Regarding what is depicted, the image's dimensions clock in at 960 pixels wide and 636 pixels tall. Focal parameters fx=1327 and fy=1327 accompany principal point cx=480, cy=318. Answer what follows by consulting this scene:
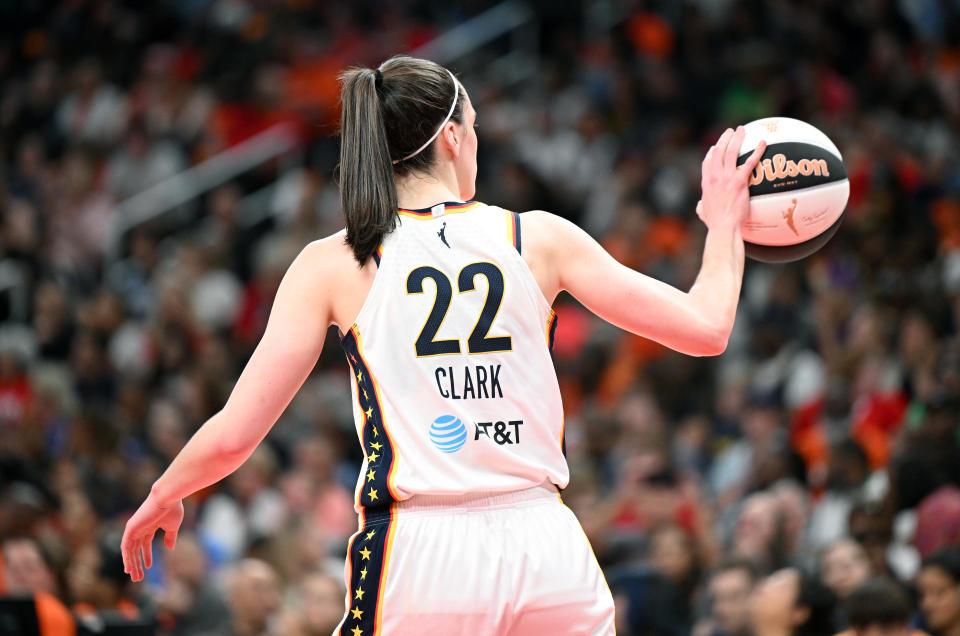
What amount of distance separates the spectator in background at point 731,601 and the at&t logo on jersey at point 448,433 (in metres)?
4.04

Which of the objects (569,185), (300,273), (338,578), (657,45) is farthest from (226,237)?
(300,273)

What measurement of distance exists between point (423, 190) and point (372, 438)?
612mm

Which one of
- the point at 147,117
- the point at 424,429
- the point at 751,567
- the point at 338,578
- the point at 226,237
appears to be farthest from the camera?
the point at 147,117

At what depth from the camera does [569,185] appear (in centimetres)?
1334

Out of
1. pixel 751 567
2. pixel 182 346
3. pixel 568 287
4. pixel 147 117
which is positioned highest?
pixel 147 117

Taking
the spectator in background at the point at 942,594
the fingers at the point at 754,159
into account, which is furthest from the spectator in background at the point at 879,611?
the fingers at the point at 754,159

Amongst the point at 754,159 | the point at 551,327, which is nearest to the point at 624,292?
the point at 551,327

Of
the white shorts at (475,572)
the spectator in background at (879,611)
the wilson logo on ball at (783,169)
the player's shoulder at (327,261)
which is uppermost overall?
the wilson logo on ball at (783,169)

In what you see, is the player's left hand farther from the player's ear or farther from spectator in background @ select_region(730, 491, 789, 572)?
spectator in background @ select_region(730, 491, 789, 572)

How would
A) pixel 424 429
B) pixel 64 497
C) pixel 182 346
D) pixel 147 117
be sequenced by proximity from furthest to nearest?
pixel 147 117
pixel 182 346
pixel 64 497
pixel 424 429

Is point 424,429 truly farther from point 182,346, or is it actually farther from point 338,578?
point 182,346

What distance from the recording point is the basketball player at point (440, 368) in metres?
2.90

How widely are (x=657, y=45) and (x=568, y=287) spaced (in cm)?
1193

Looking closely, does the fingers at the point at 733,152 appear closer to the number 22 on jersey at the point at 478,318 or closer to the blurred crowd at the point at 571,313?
the number 22 on jersey at the point at 478,318
